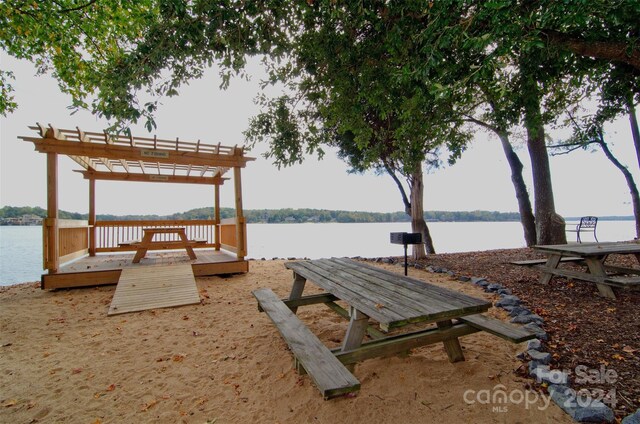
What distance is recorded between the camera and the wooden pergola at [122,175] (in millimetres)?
5227

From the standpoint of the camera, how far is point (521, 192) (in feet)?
28.3

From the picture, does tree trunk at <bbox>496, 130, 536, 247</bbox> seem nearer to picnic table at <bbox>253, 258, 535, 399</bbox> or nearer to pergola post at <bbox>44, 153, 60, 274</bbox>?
picnic table at <bbox>253, 258, 535, 399</bbox>

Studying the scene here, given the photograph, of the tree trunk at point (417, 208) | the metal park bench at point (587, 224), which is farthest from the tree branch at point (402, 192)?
the metal park bench at point (587, 224)

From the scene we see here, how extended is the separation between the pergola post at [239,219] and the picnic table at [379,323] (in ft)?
12.9

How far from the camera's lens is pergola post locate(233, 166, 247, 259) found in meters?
6.55

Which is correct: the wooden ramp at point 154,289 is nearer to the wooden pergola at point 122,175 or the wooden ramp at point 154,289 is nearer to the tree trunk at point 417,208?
the wooden pergola at point 122,175

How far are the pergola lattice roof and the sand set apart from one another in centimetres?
270

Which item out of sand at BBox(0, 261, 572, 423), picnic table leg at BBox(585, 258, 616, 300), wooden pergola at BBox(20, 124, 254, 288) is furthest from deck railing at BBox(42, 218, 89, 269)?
picnic table leg at BBox(585, 258, 616, 300)

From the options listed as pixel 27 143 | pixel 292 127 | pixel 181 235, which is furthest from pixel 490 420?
pixel 27 143

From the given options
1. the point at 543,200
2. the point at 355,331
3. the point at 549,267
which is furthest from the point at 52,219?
the point at 543,200

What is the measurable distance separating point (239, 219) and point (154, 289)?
7.54 ft

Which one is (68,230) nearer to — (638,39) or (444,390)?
(444,390)

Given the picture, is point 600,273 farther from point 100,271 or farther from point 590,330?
point 100,271

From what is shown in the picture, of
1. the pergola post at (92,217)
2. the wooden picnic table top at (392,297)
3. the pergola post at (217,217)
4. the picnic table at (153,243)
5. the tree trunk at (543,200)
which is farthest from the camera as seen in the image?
the pergola post at (217,217)
